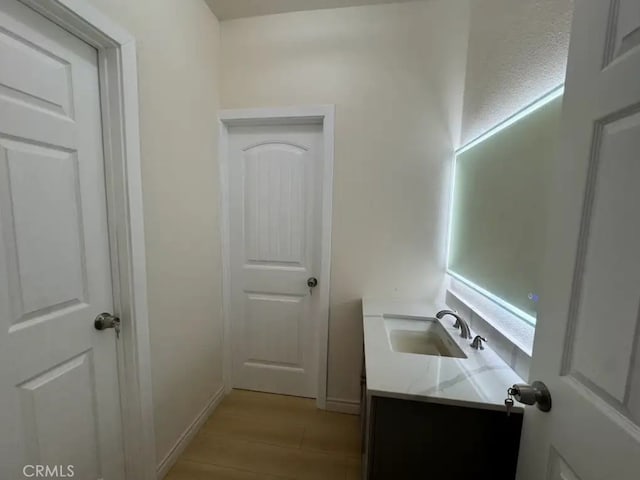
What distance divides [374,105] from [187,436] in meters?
2.41

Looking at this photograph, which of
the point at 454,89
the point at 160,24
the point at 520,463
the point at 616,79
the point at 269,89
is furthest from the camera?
the point at 269,89

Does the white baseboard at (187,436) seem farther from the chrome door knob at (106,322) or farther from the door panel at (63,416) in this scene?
the chrome door knob at (106,322)

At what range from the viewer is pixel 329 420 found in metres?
1.85

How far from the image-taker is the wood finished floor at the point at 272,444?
1.46 m

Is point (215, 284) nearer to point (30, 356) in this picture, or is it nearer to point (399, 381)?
point (30, 356)

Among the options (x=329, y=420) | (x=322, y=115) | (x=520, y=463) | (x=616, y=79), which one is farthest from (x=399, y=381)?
(x=322, y=115)

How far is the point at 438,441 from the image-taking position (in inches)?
36.1

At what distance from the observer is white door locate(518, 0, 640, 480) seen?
0.47 m

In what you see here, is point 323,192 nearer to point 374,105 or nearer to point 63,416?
point 374,105

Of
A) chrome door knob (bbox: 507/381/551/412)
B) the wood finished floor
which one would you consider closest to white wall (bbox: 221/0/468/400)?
the wood finished floor

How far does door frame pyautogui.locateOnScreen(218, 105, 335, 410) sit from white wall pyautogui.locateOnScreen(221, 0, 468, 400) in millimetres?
58

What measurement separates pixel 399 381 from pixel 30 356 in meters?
1.28

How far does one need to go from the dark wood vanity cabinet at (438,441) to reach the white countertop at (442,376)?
1.8 inches

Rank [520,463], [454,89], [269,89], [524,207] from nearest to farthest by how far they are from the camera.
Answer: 1. [520,463]
2. [524,207]
3. [454,89]
4. [269,89]
